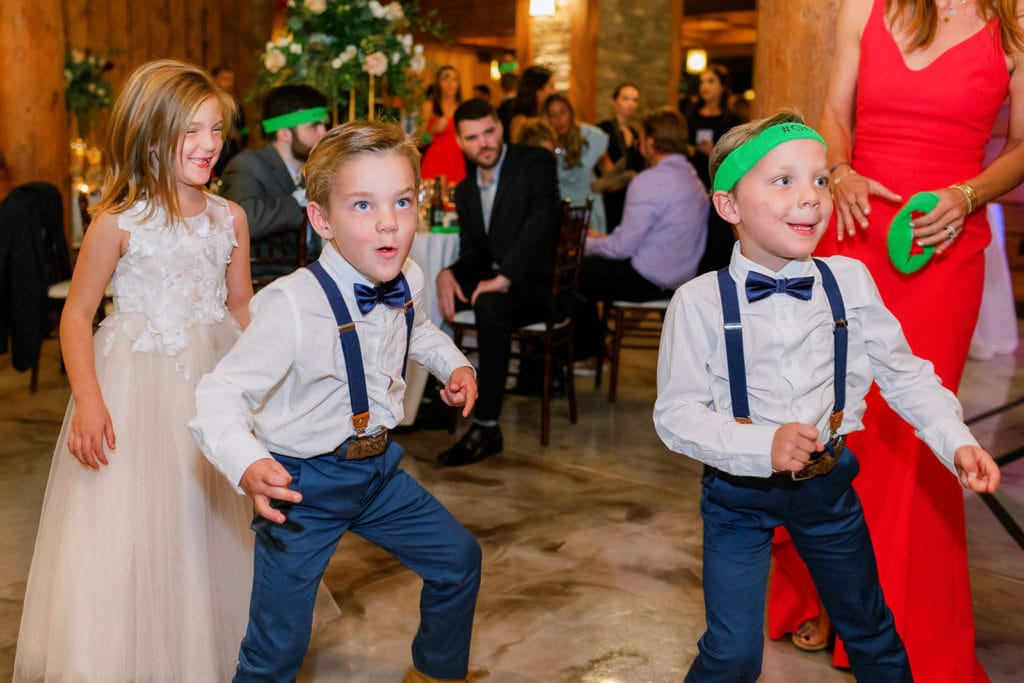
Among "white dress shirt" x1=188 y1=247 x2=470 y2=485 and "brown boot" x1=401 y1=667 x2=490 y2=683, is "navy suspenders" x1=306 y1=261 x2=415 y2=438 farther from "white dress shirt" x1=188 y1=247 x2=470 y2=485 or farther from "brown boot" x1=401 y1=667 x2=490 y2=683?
"brown boot" x1=401 y1=667 x2=490 y2=683

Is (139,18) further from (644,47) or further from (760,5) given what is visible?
(760,5)

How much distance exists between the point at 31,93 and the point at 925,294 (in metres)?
5.19

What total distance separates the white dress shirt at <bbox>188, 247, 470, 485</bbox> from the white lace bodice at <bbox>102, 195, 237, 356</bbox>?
469 mm

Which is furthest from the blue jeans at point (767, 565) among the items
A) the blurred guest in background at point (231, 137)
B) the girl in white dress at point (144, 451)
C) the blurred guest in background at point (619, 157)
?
the blurred guest in background at point (619, 157)

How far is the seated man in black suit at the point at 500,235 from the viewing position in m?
4.29

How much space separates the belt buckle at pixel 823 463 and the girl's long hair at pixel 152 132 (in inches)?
54.5

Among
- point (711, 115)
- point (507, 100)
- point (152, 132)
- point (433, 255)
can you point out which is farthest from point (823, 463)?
point (711, 115)

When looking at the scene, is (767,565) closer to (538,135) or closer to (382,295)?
(382,295)

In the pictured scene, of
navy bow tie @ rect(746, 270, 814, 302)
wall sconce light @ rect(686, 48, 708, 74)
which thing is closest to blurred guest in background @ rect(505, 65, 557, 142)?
navy bow tie @ rect(746, 270, 814, 302)

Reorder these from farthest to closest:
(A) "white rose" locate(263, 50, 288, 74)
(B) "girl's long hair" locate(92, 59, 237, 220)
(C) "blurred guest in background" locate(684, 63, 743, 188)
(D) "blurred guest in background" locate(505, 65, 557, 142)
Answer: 1. (C) "blurred guest in background" locate(684, 63, 743, 188)
2. (D) "blurred guest in background" locate(505, 65, 557, 142)
3. (A) "white rose" locate(263, 50, 288, 74)
4. (B) "girl's long hair" locate(92, 59, 237, 220)

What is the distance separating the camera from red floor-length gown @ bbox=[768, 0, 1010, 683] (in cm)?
214

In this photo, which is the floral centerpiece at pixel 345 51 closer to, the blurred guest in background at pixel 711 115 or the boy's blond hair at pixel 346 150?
the boy's blond hair at pixel 346 150

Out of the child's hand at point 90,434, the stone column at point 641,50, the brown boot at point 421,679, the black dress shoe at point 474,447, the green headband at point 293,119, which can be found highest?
the stone column at point 641,50

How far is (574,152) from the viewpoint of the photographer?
6305 mm
